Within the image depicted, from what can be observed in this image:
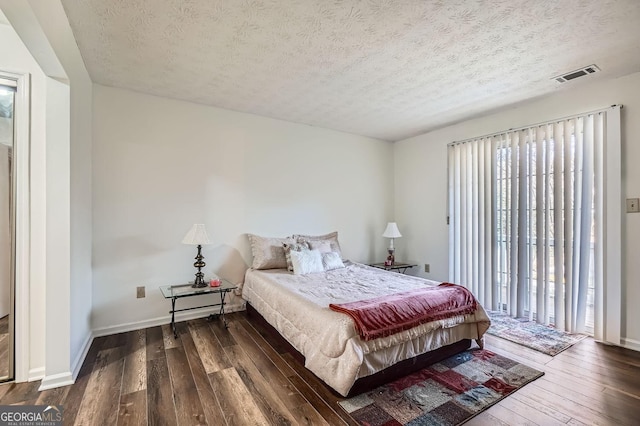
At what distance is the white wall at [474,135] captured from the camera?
2.65 m

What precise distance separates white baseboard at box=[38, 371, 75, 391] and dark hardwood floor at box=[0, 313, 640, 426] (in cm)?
4

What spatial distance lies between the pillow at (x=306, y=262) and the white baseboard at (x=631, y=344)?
297 cm

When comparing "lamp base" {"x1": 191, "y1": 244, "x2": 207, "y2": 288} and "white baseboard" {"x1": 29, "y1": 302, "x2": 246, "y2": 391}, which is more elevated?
"lamp base" {"x1": 191, "y1": 244, "x2": 207, "y2": 288}

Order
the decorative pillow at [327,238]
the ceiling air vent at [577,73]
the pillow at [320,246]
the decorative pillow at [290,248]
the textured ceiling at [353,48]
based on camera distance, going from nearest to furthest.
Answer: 1. the textured ceiling at [353,48]
2. the ceiling air vent at [577,73]
3. the decorative pillow at [290,248]
4. the pillow at [320,246]
5. the decorative pillow at [327,238]

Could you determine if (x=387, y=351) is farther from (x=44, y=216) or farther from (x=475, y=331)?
(x=44, y=216)

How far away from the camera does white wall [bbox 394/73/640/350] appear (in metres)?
2.65

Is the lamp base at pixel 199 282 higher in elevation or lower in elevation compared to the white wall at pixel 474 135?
lower

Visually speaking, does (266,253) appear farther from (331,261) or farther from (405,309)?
(405,309)

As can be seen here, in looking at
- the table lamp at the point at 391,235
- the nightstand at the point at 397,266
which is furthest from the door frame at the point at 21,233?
the table lamp at the point at 391,235

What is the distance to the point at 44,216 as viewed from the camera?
208cm

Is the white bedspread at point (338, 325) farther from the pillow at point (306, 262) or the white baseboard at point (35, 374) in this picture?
the white baseboard at point (35, 374)

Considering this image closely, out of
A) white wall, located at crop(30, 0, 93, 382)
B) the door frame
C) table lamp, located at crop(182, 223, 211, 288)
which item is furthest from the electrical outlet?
the door frame

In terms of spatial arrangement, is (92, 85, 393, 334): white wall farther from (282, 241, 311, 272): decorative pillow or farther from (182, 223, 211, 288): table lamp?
(282, 241, 311, 272): decorative pillow

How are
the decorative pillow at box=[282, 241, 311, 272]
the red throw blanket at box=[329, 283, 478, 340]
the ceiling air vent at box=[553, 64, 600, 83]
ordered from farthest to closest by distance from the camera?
the decorative pillow at box=[282, 241, 311, 272] < the ceiling air vent at box=[553, 64, 600, 83] < the red throw blanket at box=[329, 283, 478, 340]
